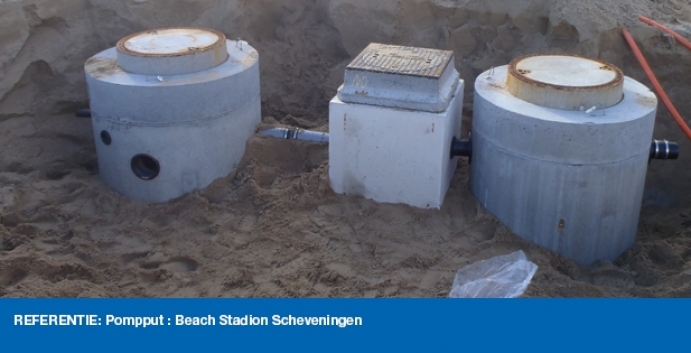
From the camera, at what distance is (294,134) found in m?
5.77

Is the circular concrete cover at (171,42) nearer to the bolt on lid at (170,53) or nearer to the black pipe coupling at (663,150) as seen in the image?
the bolt on lid at (170,53)

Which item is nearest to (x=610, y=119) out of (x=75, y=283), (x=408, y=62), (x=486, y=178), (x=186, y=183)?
(x=486, y=178)

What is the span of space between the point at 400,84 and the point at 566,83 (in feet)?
3.45

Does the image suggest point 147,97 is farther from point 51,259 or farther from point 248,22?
point 248,22

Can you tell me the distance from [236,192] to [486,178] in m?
1.87

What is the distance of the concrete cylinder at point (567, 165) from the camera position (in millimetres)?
4426

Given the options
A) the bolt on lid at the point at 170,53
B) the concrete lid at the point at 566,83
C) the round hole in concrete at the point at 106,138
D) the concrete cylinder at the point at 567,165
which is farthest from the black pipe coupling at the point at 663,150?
the round hole in concrete at the point at 106,138

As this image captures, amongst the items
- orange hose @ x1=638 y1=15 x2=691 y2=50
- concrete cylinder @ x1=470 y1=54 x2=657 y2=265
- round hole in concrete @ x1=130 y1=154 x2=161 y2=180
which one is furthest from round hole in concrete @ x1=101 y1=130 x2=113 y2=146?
orange hose @ x1=638 y1=15 x2=691 y2=50

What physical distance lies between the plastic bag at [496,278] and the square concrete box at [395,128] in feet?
2.06

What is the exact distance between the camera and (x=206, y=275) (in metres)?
4.63

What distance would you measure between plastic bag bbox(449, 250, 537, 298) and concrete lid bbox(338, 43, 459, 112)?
1036mm

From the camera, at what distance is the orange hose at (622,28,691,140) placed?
504 centimetres

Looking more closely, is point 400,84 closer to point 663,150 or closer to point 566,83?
point 566,83

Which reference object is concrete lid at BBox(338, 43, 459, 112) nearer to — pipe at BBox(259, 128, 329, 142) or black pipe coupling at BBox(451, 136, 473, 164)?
black pipe coupling at BBox(451, 136, 473, 164)
